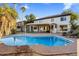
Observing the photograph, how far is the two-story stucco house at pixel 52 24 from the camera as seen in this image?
3939 mm

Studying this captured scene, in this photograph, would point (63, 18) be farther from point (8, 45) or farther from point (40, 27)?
point (8, 45)

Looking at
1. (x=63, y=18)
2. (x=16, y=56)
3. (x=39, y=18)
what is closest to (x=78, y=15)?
(x=63, y=18)

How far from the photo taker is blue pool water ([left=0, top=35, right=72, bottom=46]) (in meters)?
3.97

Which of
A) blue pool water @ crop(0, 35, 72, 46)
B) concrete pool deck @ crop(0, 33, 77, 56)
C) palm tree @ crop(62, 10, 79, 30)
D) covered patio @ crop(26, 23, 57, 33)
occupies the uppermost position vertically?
palm tree @ crop(62, 10, 79, 30)

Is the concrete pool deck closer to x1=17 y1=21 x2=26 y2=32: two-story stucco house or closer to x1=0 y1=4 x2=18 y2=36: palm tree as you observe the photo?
x1=17 y1=21 x2=26 y2=32: two-story stucco house

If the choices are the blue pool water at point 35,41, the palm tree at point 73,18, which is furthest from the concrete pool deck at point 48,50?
the palm tree at point 73,18

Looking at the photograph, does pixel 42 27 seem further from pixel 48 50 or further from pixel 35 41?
pixel 48 50

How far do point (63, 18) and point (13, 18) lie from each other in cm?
94

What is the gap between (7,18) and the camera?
4059 millimetres

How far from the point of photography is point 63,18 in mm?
3945

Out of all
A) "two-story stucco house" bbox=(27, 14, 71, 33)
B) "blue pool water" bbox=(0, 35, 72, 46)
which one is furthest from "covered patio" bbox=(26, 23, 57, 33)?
"blue pool water" bbox=(0, 35, 72, 46)

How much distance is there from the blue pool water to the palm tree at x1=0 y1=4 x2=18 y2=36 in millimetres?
151

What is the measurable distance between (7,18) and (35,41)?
693mm

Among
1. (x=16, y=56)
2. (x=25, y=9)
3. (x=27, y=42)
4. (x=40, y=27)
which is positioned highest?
(x=25, y=9)
